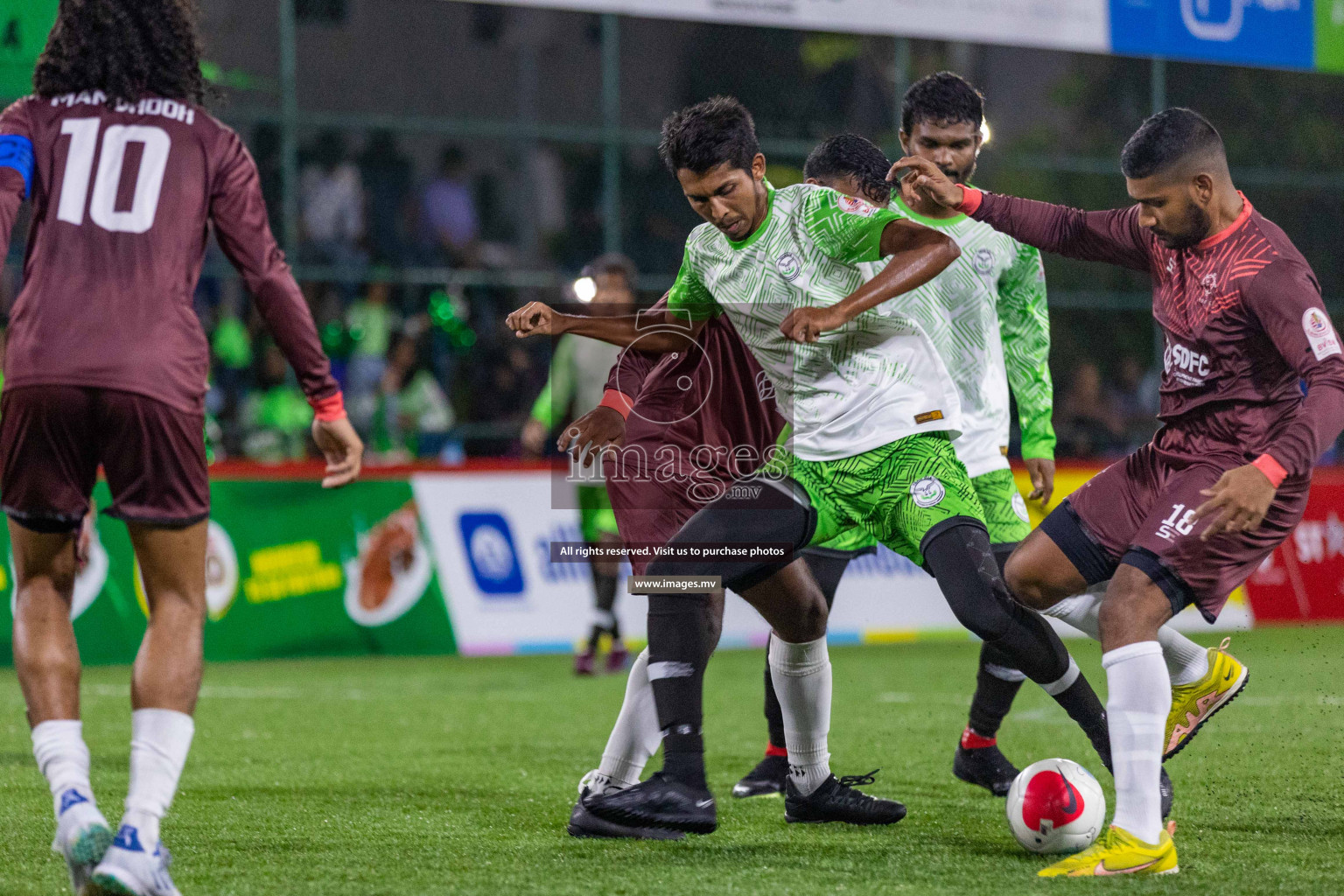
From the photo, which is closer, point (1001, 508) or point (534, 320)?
point (534, 320)

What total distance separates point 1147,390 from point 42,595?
49.5ft

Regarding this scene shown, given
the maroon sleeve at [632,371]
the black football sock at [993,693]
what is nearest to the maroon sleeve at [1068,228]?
the maroon sleeve at [632,371]

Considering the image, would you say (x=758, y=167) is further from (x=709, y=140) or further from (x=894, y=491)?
(x=894, y=491)

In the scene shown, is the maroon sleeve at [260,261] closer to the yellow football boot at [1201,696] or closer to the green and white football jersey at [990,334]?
the green and white football jersey at [990,334]

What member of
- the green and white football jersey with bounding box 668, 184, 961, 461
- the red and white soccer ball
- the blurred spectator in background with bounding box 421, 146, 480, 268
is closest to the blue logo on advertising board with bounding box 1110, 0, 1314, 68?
the blurred spectator in background with bounding box 421, 146, 480, 268

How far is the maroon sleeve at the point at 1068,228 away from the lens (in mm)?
4539

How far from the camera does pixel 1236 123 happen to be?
19.3 m

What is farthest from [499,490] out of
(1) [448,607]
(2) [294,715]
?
(2) [294,715]

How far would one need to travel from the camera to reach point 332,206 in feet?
48.6

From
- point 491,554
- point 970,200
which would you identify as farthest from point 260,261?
point 491,554

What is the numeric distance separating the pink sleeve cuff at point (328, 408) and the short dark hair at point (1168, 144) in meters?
2.09

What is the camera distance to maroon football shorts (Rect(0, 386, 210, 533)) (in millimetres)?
3555

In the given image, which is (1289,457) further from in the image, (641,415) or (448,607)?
(448,607)

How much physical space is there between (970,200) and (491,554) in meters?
6.94
